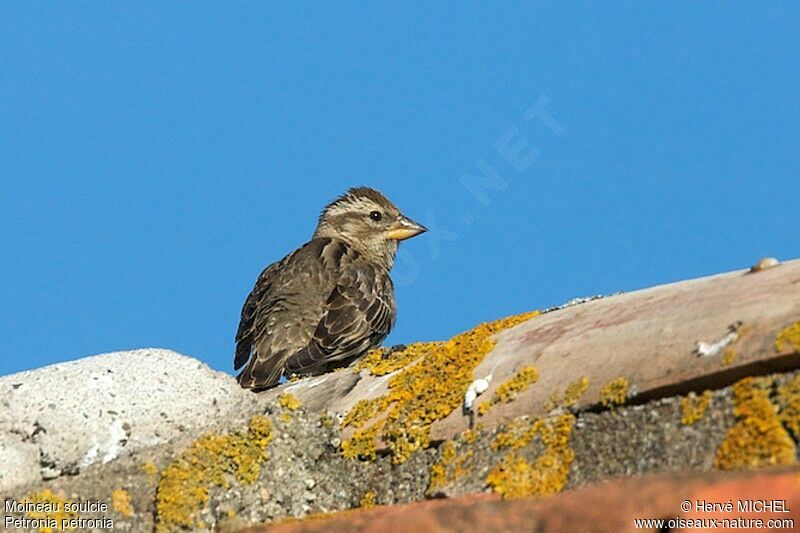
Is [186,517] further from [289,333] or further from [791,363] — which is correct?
[289,333]

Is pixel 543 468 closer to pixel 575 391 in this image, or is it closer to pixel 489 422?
pixel 575 391

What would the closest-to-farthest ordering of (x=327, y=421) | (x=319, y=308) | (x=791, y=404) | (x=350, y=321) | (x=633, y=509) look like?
(x=633, y=509) < (x=791, y=404) < (x=327, y=421) < (x=350, y=321) < (x=319, y=308)

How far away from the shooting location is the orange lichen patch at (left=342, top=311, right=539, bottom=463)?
411cm

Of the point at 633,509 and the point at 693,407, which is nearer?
the point at 633,509

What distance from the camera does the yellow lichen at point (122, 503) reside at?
400cm

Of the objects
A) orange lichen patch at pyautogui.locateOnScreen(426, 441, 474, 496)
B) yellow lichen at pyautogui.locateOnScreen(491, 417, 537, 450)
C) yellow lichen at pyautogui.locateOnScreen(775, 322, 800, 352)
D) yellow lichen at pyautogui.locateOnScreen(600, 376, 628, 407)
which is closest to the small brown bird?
orange lichen patch at pyautogui.locateOnScreen(426, 441, 474, 496)

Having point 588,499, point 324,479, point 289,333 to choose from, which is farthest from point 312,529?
point 289,333

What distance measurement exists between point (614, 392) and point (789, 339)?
1.72 ft

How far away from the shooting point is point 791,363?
315cm

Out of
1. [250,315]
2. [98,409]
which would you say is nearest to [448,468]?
[98,409]

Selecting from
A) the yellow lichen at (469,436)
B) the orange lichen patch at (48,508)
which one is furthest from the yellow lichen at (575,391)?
the orange lichen patch at (48,508)

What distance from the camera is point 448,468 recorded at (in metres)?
3.83

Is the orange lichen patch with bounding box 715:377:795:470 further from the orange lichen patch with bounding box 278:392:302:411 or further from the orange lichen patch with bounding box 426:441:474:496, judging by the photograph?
the orange lichen patch with bounding box 278:392:302:411

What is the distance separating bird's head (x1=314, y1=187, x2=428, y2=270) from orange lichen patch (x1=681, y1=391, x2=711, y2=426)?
23.0 ft
